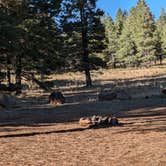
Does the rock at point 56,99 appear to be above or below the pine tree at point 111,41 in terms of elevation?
below

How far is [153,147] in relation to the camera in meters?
12.6

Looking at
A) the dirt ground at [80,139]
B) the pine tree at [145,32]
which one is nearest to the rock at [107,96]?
the dirt ground at [80,139]

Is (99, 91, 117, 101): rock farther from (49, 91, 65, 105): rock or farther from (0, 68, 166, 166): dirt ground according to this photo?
(0, 68, 166, 166): dirt ground

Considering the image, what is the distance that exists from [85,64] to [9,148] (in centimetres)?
3789

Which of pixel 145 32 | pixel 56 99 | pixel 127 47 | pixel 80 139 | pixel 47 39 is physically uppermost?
pixel 145 32

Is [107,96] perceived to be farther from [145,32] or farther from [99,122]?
[145,32]

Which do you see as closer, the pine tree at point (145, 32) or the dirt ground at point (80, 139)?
the dirt ground at point (80, 139)

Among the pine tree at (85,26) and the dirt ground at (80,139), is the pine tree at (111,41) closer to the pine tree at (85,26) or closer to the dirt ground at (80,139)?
the pine tree at (85,26)

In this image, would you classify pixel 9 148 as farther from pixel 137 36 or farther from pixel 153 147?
pixel 137 36

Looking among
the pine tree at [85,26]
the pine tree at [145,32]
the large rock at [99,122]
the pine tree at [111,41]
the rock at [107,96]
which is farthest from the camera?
the pine tree at [111,41]

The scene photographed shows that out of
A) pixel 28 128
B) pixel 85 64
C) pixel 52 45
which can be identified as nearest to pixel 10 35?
pixel 28 128

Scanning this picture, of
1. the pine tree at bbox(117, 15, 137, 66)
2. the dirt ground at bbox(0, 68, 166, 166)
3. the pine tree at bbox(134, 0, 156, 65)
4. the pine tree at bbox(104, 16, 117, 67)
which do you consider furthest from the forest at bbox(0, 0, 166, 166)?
the pine tree at bbox(104, 16, 117, 67)

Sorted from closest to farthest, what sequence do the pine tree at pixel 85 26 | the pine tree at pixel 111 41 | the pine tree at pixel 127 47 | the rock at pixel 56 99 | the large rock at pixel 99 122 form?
the large rock at pixel 99 122
the rock at pixel 56 99
the pine tree at pixel 85 26
the pine tree at pixel 127 47
the pine tree at pixel 111 41

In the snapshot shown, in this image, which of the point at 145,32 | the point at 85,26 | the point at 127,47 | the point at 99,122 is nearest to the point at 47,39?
the point at 85,26
